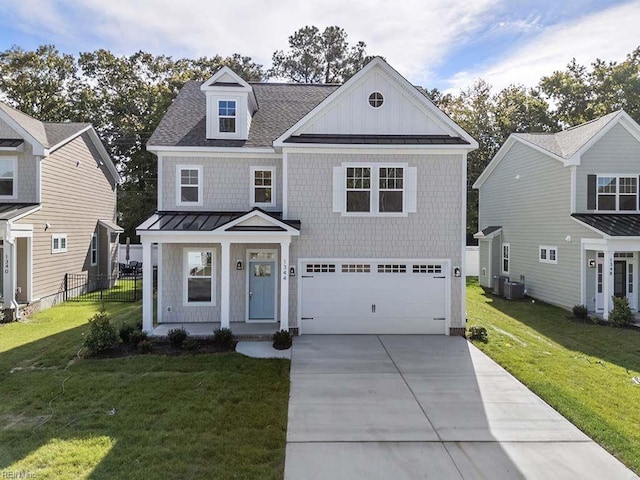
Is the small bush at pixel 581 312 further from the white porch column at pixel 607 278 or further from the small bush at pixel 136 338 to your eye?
the small bush at pixel 136 338

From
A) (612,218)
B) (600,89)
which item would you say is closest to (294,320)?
(612,218)

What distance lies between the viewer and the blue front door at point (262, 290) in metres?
12.3

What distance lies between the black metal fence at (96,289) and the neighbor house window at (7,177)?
4073mm

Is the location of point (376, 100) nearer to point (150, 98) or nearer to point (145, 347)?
point (145, 347)

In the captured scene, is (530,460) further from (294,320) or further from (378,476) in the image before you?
(294,320)

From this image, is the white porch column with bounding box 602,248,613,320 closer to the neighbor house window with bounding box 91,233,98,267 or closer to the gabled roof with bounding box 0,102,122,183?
the gabled roof with bounding box 0,102,122,183

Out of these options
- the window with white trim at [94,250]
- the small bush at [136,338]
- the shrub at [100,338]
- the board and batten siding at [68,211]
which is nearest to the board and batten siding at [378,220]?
the small bush at [136,338]

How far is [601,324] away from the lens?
1329 centimetres

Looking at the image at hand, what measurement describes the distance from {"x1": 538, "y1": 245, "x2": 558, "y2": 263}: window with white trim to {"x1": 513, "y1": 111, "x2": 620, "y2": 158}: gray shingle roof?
3854 mm

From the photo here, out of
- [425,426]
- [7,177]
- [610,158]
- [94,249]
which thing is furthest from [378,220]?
[94,249]

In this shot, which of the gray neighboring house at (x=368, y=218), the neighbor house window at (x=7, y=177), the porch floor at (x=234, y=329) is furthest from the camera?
the neighbor house window at (x=7, y=177)

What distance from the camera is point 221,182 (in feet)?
40.8

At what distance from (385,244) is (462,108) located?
2639 centimetres

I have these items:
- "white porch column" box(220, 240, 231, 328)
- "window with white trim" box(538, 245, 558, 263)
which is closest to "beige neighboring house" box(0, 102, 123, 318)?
"white porch column" box(220, 240, 231, 328)
